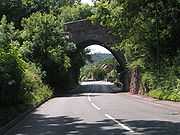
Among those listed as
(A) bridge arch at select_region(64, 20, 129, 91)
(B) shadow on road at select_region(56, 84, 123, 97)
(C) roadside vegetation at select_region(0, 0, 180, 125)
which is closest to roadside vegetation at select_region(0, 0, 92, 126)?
(C) roadside vegetation at select_region(0, 0, 180, 125)

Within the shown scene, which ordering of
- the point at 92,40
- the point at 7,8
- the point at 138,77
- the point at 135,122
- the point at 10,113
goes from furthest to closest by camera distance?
the point at 7,8
the point at 92,40
the point at 138,77
the point at 10,113
the point at 135,122

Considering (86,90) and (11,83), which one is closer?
(11,83)

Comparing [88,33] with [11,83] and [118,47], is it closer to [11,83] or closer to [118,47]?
[118,47]

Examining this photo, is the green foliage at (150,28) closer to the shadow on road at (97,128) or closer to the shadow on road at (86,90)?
the shadow on road at (86,90)

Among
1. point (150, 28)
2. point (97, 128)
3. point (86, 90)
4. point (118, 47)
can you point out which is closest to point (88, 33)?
point (86, 90)

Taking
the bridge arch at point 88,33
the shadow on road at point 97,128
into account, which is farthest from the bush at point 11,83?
the bridge arch at point 88,33

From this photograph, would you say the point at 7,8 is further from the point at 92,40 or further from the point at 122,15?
the point at 122,15

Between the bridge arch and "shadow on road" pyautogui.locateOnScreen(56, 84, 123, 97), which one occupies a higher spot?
the bridge arch

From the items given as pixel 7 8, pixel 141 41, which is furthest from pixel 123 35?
pixel 7 8

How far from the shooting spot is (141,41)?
44.5m

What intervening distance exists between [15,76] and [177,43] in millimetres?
17465

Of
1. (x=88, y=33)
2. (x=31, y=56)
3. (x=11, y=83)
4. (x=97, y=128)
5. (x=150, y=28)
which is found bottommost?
(x=97, y=128)

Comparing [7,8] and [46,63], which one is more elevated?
[7,8]

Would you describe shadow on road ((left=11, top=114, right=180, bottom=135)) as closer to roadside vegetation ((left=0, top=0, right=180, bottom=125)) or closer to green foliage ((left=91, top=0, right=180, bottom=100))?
roadside vegetation ((left=0, top=0, right=180, bottom=125))
